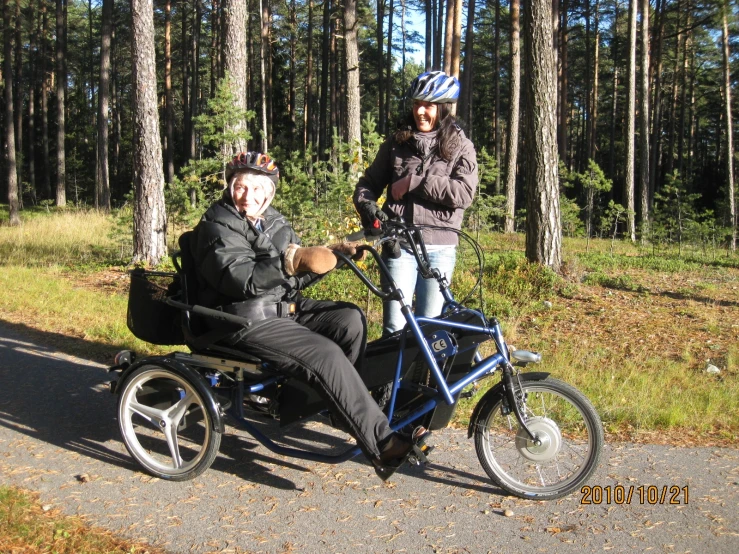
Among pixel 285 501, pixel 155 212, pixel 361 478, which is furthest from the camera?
pixel 155 212

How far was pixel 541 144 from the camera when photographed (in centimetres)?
1041

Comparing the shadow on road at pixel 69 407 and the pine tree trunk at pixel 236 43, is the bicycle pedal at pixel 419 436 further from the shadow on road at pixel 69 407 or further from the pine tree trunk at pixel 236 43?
the pine tree trunk at pixel 236 43

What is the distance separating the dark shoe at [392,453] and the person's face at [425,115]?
2.07 m

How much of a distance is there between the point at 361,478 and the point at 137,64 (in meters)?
10.7

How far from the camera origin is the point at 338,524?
3.27 meters

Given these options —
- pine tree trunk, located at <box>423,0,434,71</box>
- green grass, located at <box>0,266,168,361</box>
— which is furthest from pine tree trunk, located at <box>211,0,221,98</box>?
green grass, located at <box>0,266,168,361</box>

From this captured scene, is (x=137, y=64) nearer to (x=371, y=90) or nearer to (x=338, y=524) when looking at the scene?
(x=338, y=524)

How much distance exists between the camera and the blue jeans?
428cm

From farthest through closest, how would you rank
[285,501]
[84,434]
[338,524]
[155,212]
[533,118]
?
1. [155,212]
2. [533,118]
3. [84,434]
4. [285,501]
5. [338,524]

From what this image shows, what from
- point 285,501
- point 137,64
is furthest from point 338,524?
point 137,64

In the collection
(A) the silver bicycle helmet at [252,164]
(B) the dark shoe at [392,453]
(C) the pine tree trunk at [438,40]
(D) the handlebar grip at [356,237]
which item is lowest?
(B) the dark shoe at [392,453]

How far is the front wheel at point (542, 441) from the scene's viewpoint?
11.4 ft

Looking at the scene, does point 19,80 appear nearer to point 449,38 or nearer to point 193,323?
point 449,38
